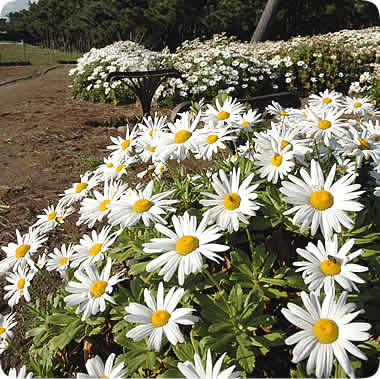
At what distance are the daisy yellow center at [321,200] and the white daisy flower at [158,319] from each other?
61 cm

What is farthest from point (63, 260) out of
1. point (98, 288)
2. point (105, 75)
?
point (105, 75)

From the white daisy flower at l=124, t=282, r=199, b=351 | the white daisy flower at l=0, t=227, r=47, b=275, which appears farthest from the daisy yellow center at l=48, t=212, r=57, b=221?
the white daisy flower at l=124, t=282, r=199, b=351

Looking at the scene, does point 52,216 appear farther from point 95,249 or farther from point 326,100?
point 326,100

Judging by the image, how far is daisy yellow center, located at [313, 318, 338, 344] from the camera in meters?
1.02

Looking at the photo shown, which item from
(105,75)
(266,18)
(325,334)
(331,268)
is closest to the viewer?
(325,334)

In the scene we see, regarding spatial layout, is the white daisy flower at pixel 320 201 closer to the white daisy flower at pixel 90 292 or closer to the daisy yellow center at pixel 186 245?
the daisy yellow center at pixel 186 245

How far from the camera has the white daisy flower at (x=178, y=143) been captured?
1.61 m

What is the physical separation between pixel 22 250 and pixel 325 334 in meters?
1.53

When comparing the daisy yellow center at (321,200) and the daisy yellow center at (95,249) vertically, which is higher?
the daisy yellow center at (321,200)

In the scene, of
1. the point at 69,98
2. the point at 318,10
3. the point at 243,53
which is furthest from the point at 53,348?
the point at 318,10

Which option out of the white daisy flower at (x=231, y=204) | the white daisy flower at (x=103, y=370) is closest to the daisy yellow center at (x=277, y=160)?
the white daisy flower at (x=231, y=204)

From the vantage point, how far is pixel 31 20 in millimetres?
36656

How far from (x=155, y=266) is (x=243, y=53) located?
29.3 feet

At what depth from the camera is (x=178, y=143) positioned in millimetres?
1683
